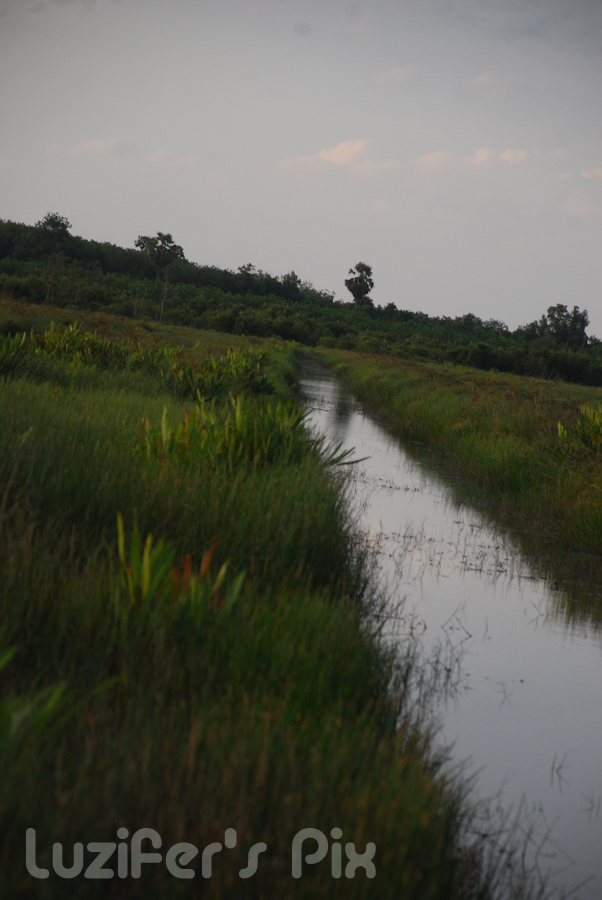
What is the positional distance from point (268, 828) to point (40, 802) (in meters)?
0.58

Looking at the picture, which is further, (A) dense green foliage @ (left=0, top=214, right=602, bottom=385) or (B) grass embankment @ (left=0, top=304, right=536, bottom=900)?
(A) dense green foliage @ (left=0, top=214, right=602, bottom=385)

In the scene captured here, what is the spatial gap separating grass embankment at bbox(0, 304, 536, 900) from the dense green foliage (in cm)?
2195

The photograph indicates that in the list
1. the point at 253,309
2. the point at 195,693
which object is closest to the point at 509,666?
the point at 195,693

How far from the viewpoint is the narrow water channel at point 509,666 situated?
3236 mm

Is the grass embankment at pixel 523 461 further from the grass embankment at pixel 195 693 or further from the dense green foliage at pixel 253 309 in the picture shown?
the dense green foliage at pixel 253 309

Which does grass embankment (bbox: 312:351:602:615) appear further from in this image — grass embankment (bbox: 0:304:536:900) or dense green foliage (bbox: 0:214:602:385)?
dense green foliage (bbox: 0:214:602:385)

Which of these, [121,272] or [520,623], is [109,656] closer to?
[520,623]

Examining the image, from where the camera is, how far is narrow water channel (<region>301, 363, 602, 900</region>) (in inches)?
127

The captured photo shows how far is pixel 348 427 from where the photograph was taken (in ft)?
51.2

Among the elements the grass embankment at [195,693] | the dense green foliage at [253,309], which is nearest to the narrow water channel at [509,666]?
the grass embankment at [195,693]

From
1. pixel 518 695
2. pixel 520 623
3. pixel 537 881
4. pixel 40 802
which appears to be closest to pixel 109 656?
pixel 40 802

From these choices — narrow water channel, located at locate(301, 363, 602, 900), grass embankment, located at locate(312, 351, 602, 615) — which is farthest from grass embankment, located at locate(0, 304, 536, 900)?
grass embankment, located at locate(312, 351, 602, 615)

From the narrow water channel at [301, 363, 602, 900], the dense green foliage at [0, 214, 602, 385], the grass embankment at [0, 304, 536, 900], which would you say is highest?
the dense green foliage at [0, 214, 602, 385]

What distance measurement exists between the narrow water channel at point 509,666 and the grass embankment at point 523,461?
0.65 metres
